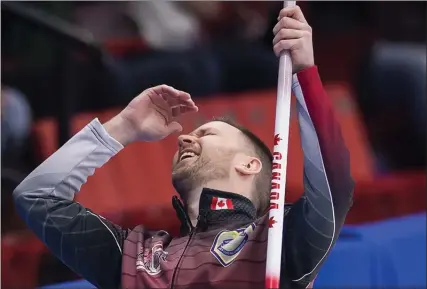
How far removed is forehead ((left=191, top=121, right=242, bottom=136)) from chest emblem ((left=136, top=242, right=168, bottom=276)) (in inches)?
10.3

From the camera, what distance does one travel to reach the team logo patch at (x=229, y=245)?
1.85m

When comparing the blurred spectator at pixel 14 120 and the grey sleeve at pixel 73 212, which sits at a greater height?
the blurred spectator at pixel 14 120

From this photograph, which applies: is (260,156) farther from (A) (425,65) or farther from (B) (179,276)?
(A) (425,65)

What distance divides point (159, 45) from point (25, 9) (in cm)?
99

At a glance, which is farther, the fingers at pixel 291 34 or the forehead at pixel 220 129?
the forehead at pixel 220 129

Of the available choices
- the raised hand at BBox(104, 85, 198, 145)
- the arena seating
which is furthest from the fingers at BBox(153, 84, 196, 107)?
the arena seating

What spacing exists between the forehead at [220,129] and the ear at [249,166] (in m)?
0.07

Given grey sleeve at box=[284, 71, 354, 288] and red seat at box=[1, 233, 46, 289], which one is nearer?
grey sleeve at box=[284, 71, 354, 288]

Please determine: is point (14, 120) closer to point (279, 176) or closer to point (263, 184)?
point (263, 184)

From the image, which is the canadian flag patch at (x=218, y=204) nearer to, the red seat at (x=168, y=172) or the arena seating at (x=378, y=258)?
the arena seating at (x=378, y=258)

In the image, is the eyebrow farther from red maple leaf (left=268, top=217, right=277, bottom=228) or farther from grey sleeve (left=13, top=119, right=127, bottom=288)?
red maple leaf (left=268, top=217, right=277, bottom=228)

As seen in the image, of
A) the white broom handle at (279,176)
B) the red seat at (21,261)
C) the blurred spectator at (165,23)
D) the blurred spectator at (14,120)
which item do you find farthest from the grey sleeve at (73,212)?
the blurred spectator at (165,23)

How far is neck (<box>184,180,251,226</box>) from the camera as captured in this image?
1923 millimetres

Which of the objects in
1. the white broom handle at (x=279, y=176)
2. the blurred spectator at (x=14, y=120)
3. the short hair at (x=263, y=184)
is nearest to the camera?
the white broom handle at (x=279, y=176)
